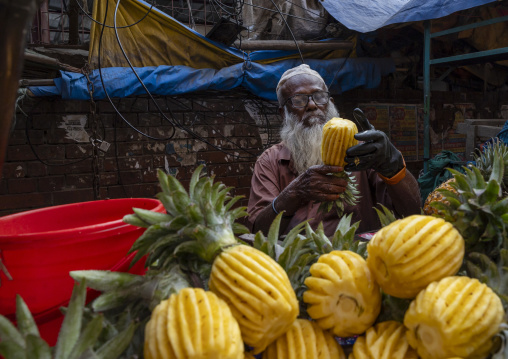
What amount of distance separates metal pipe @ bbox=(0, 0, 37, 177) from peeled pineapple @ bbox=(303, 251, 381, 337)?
2.79 ft

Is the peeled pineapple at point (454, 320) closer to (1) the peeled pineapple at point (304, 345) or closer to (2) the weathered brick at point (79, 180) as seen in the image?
(1) the peeled pineapple at point (304, 345)

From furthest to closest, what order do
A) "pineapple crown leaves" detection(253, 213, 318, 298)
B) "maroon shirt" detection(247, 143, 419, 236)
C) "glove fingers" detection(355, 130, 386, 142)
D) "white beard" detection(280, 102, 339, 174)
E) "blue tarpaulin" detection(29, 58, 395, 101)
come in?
"blue tarpaulin" detection(29, 58, 395, 101), "white beard" detection(280, 102, 339, 174), "maroon shirt" detection(247, 143, 419, 236), "glove fingers" detection(355, 130, 386, 142), "pineapple crown leaves" detection(253, 213, 318, 298)

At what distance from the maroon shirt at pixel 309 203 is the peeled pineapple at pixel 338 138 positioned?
829 mm

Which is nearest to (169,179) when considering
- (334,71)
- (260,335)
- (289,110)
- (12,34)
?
(260,335)

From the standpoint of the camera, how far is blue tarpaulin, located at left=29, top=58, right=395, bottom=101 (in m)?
4.57

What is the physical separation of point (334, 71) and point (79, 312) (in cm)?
569

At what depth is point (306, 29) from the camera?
599 cm

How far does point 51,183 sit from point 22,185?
322 mm

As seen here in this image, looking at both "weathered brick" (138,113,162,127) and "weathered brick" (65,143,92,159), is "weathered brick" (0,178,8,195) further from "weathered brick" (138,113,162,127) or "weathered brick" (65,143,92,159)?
"weathered brick" (138,113,162,127)

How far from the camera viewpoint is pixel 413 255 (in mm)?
1044

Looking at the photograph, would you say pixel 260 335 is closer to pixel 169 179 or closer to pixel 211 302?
pixel 211 302

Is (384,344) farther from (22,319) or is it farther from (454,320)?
(22,319)

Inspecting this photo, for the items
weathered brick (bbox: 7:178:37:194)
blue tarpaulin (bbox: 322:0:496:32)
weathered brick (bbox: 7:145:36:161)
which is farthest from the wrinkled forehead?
weathered brick (bbox: 7:178:37:194)

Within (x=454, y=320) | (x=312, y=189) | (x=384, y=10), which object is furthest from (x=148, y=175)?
(x=454, y=320)
